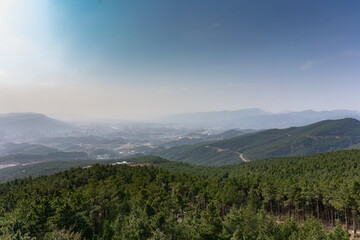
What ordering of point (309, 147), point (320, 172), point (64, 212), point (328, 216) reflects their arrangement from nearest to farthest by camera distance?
point (64, 212) < point (328, 216) < point (320, 172) < point (309, 147)

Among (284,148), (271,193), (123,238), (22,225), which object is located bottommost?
(284,148)

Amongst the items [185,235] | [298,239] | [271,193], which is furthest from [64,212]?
[271,193]

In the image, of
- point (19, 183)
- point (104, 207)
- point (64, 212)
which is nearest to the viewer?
point (64, 212)

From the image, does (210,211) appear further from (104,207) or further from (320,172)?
(320,172)

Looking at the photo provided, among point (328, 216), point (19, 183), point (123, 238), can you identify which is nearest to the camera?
point (123, 238)

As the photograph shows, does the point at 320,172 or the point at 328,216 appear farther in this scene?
the point at 320,172

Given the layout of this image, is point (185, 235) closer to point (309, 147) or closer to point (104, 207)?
point (104, 207)

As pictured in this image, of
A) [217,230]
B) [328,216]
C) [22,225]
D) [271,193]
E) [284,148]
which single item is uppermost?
[22,225]

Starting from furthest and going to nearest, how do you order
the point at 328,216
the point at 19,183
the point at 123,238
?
1. the point at 19,183
2. the point at 328,216
3. the point at 123,238

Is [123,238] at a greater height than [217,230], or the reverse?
[123,238]

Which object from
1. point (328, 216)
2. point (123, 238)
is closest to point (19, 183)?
point (123, 238)
